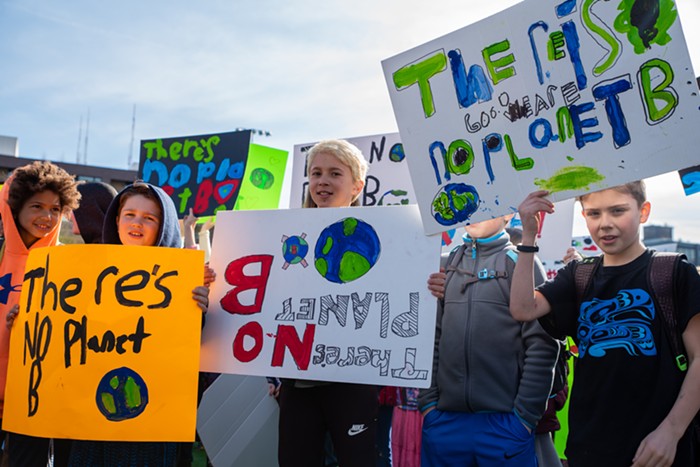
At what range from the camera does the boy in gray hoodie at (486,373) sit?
248cm

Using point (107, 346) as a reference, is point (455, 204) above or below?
above

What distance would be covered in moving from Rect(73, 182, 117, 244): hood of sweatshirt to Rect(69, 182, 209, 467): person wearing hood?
104 centimetres

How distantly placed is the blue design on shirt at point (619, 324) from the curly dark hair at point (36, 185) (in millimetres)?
2518

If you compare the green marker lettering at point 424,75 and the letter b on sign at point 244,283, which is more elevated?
the green marker lettering at point 424,75

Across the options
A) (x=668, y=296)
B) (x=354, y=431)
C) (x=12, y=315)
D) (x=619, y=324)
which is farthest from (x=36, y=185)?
(x=668, y=296)

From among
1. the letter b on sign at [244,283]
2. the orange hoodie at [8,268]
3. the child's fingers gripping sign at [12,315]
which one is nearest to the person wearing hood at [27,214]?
the orange hoodie at [8,268]

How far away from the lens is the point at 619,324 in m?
2.12

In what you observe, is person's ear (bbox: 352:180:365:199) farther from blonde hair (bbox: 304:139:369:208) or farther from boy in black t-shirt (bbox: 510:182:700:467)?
boy in black t-shirt (bbox: 510:182:700:467)

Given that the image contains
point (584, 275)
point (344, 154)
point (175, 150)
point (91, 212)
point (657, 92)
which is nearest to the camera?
point (657, 92)

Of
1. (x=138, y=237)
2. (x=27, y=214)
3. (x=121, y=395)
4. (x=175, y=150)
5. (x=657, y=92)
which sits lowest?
(x=121, y=395)

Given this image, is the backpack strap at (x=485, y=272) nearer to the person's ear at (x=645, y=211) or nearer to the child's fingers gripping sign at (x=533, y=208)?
the child's fingers gripping sign at (x=533, y=208)

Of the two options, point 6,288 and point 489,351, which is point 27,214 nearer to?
point 6,288

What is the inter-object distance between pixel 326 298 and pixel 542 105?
1.18 m

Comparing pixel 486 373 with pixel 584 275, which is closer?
pixel 584 275
